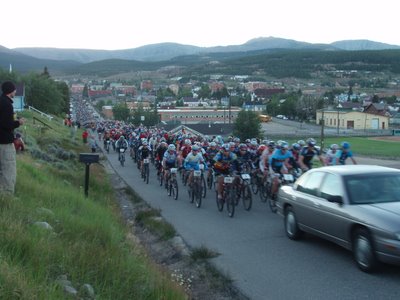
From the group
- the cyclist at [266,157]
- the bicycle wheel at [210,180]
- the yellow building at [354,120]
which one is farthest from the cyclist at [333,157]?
the yellow building at [354,120]

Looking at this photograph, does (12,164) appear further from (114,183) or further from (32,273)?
(114,183)

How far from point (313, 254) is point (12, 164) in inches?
207

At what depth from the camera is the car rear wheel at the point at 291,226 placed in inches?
448

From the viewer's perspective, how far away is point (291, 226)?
11594mm

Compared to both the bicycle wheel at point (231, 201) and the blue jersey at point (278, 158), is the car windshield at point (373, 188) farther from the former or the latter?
the blue jersey at point (278, 158)

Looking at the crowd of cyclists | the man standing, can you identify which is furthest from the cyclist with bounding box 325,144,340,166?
the man standing

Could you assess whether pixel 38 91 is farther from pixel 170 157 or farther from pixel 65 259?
pixel 65 259

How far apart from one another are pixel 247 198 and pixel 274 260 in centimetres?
606

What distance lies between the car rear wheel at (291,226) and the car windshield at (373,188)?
1.82 m

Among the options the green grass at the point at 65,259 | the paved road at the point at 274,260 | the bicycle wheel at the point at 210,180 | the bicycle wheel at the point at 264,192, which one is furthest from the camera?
the bicycle wheel at the point at 210,180

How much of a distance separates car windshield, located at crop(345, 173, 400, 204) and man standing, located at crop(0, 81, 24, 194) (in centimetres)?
551

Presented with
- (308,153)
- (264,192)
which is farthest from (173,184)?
(308,153)

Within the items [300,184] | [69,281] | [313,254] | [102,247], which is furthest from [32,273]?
[300,184]

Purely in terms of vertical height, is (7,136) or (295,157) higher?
(7,136)
